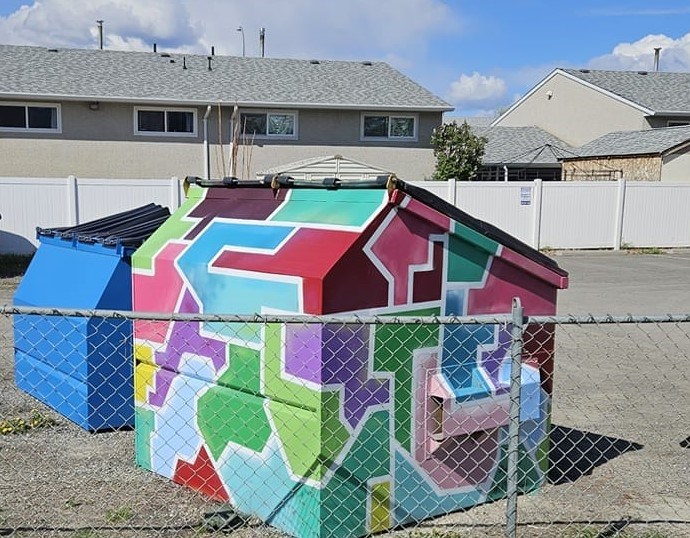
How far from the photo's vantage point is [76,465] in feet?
17.3

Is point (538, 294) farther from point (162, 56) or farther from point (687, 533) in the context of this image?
point (162, 56)

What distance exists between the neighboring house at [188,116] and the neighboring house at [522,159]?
299 inches

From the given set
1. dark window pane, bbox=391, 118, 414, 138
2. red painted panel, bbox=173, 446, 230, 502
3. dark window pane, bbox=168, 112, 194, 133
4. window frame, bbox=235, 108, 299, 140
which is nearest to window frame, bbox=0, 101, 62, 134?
dark window pane, bbox=168, 112, 194, 133

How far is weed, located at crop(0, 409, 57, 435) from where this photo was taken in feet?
19.5

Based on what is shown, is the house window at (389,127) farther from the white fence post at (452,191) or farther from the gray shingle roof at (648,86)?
the gray shingle roof at (648,86)

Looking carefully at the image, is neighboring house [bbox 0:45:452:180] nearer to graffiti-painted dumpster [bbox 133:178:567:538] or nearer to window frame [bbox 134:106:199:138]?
window frame [bbox 134:106:199:138]

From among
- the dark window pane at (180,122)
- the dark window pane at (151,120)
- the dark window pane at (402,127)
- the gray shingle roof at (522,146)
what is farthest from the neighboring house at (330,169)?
the gray shingle roof at (522,146)

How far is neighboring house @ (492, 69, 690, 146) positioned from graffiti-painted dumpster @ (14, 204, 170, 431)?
91.2 ft

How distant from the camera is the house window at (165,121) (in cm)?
2192

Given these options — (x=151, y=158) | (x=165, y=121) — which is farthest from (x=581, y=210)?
(x=151, y=158)

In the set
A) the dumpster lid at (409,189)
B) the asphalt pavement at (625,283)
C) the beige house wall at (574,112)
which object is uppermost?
the beige house wall at (574,112)

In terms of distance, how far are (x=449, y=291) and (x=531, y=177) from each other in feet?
93.6

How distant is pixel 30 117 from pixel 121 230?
1631 centimetres

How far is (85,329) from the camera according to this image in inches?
233
